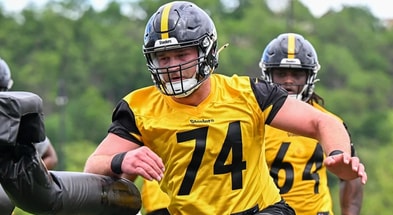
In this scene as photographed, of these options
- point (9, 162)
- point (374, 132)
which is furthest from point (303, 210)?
point (374, 132)

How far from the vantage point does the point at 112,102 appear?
72.9 meters

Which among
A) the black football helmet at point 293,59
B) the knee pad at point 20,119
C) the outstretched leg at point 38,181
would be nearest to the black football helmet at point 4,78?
the black football helmet at point 293,59

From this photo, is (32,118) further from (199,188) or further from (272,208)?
(272,208)

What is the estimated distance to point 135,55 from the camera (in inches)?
2840

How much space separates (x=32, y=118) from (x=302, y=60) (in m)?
3.63

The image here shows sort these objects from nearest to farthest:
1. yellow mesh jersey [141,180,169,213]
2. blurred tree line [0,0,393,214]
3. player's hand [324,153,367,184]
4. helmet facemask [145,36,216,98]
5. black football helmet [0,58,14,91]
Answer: player's hand [324,153,367,184], helmet facemask [145,36,216,98], yellow mesh jersey [141,180,169,213], black football helmet [0,58,14,91], blurred tree line [0,0,393,214]

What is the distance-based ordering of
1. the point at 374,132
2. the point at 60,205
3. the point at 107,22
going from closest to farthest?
the point at 60,205, the point at 374,132, the point at 107,22

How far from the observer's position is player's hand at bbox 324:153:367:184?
5.41m

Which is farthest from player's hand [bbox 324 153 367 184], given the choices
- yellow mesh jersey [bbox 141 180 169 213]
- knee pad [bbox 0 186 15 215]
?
yellow mesh jersey [bbox 141 180 169 213]

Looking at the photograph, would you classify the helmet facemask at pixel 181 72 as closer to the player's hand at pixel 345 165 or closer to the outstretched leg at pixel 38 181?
the outstretched leg at pixel 38 181

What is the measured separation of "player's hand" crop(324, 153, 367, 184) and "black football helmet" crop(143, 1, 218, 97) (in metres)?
0.91

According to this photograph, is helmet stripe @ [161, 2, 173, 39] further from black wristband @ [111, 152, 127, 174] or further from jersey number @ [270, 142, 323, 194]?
jersey number @ [270, 142, 323, 194]

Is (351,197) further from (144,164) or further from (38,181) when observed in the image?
(38,181)

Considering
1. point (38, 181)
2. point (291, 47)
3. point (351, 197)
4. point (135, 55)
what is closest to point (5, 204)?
point (38, 181)
